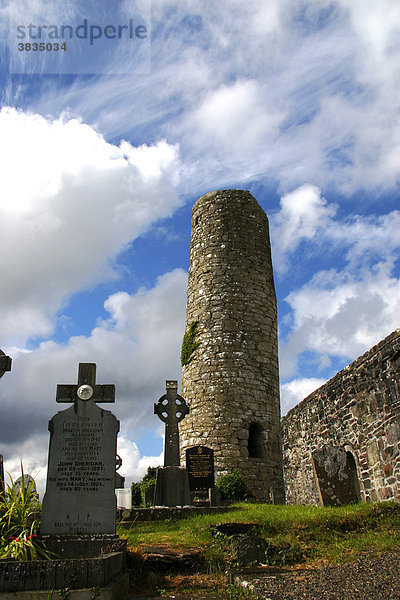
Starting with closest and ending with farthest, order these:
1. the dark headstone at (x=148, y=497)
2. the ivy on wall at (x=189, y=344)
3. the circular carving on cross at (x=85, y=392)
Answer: the circular carving on cross at (x=85, y=392) → the dark headstone at (x=148, y=497) → the ivy on wall at (x=189, y=344)

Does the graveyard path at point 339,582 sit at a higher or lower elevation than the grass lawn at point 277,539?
lower

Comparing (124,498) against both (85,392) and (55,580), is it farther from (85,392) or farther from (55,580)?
(55,580)

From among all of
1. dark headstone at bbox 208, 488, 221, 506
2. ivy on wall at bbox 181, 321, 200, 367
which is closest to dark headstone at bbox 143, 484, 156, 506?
dark headstone at bbox 208, 488, 221, 506

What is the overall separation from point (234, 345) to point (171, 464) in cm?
594

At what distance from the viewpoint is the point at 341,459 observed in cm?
920

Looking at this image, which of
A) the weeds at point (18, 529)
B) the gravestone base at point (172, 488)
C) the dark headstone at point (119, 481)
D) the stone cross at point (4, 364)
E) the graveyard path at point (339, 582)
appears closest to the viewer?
the graveyard path at point (339, 582)

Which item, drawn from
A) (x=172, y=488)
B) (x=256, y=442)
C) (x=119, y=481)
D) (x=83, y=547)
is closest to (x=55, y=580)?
(x=83, y=547)

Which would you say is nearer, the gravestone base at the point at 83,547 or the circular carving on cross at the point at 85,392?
the gravestone base at the point at 83,547

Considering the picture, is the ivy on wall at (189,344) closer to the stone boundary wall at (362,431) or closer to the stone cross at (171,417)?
the stone cross at (171,417)

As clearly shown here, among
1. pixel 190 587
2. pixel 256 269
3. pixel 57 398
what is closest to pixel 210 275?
pixel 256 269

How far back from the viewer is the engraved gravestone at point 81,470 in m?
6.48

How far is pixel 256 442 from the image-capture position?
1606 cm

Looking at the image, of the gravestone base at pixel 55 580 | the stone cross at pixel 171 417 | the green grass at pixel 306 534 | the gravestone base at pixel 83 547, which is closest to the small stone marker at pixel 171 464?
the stone cross at pixel 171 417

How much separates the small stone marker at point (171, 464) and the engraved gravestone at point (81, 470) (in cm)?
363
